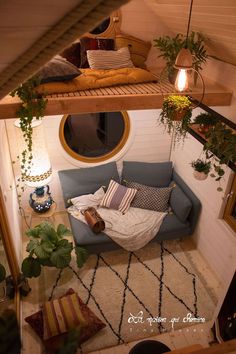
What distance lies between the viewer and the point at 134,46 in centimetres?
337

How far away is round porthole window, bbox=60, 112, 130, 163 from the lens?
422 centimetres

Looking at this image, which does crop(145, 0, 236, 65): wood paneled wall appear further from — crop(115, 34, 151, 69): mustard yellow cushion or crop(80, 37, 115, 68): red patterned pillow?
crop(80, 37, 115, 68): red patterned pillow

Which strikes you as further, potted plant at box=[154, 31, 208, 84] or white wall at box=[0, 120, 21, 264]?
white wall at box=[0, 120, 21, 264]

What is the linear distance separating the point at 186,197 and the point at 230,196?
2.57 ft

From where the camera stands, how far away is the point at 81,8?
437mm

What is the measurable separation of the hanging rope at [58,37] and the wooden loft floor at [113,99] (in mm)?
1883

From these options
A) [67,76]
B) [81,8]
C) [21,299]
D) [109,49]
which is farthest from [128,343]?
[109,49]

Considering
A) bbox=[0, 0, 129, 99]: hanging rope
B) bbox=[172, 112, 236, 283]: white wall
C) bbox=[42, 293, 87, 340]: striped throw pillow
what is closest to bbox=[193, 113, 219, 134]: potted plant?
bbox=[172, 112, 236, 283]: white wall

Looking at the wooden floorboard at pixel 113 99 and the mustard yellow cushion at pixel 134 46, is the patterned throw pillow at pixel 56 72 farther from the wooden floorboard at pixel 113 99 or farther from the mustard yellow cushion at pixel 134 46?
the mustard yellow cushion at pixel 134 46

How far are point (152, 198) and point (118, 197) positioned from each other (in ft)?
1.63

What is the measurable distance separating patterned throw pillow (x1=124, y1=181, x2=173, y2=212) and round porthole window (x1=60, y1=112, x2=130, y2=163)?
0.81 metres

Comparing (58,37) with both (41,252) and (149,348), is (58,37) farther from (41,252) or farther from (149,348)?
(41,252)

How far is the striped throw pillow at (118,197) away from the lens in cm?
394

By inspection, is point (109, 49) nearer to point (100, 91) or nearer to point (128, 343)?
point (100, 91)
